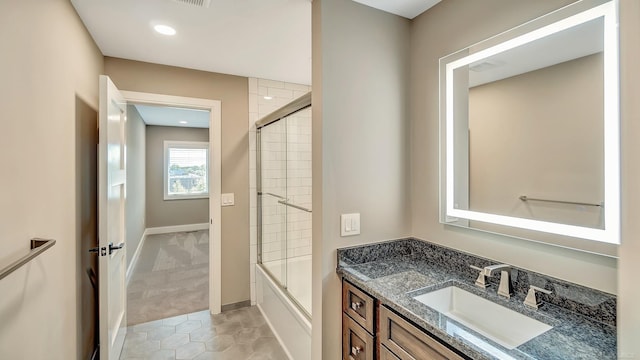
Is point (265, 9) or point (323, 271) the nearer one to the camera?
point (323, 271)

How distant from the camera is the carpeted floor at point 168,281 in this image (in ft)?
10.0

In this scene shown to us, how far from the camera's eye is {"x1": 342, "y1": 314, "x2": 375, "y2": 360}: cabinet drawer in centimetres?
139

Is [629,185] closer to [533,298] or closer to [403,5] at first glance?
[533,298]

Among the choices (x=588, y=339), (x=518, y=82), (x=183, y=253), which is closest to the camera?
(x=588, y=339)

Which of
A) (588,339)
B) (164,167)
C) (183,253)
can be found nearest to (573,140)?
(588,339)

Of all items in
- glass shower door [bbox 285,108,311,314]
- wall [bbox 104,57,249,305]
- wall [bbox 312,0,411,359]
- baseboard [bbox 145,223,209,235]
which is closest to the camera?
wall [bbox 312,0,411,359]

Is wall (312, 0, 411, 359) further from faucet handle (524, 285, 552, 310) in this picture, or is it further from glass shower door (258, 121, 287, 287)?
glass shower door (258, 121, 287, 287)

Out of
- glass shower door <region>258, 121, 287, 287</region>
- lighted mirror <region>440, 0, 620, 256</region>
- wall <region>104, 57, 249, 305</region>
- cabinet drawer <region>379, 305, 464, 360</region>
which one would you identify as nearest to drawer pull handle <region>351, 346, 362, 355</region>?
cabinet drawer <region>379, 305, 464, 360</region>

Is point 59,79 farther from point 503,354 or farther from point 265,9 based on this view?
point 503,354

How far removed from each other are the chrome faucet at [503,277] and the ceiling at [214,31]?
1.46 m

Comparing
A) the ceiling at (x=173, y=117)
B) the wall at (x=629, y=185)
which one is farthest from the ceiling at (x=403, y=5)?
the ceiling at (x=173, y=117)

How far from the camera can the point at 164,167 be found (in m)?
6.79

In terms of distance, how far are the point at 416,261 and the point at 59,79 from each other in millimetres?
2237

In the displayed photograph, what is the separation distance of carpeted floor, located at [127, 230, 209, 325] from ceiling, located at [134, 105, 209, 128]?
2482 millimetres
